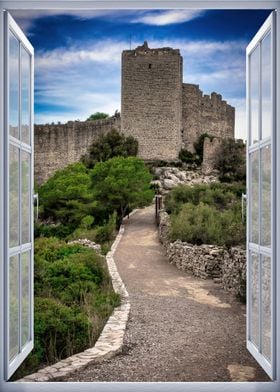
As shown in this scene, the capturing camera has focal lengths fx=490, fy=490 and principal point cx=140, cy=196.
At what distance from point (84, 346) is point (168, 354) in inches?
29.8

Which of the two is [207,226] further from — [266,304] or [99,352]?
[266,304]

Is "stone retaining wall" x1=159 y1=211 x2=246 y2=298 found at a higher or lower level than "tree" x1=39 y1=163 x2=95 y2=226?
lower

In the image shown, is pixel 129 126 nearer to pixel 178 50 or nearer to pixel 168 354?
pixel 178 50

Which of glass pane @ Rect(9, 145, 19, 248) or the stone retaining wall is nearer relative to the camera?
glass pane @ Rect(9, 145, 19, 248)

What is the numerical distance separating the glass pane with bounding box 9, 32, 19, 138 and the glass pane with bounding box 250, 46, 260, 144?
1.43 metres

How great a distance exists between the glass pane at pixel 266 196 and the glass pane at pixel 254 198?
122mm

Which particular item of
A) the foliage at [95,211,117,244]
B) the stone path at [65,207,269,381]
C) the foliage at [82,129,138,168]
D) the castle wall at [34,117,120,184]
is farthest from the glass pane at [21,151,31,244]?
the castle wall at [34,117,120,184]

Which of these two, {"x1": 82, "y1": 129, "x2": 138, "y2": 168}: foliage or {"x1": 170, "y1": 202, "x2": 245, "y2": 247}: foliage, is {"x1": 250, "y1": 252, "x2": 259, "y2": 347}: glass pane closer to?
{"x1": 170, "y1": 202, "x2": 245, "y2": 247}: foliage

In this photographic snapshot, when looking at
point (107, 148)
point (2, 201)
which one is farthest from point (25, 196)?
point (107, 148)

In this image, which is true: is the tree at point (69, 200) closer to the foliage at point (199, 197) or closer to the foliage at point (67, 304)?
the foliage at point (199, 197)

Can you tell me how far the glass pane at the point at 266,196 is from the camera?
273cm

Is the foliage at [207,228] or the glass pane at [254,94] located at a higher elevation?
the glass pane at [254,94]

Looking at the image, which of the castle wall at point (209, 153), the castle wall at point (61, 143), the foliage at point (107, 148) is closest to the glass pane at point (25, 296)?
the foliage at point (107, 148)

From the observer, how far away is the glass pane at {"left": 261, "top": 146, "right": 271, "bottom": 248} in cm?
273
